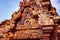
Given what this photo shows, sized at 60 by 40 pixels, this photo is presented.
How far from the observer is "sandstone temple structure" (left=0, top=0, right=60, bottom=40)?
35.7 ft

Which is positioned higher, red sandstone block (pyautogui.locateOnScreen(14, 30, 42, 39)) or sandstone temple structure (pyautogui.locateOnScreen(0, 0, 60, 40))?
sandstone temple structure (pyautogui.locateOnScreen(0, 0, 60, 40))

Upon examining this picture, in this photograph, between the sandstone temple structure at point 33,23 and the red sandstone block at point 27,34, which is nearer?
the sandstone temple structure at point 33,23

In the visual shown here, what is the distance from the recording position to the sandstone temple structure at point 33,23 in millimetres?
10883

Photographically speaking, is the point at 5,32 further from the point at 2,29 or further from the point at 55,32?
the point at 55,32

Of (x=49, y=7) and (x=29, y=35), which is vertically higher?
(x=49, y=7)

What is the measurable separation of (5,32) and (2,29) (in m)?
0.47

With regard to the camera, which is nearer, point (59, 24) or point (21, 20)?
point (59, 24)

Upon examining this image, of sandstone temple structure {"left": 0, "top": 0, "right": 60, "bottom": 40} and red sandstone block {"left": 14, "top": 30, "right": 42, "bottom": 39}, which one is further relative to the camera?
red sandstone block {"left": 14, "top": 30, "right": 42, "bottom": 39}

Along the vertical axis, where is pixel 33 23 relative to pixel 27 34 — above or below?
above

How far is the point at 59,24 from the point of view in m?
11.0

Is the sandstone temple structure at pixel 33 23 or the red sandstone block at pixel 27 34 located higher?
the sandstone temple structure at pixel 33 23

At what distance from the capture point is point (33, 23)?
474 inches

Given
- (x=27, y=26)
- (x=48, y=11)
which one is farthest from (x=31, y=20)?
(x=48, y=11)

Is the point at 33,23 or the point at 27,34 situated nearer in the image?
the point at 27,34
